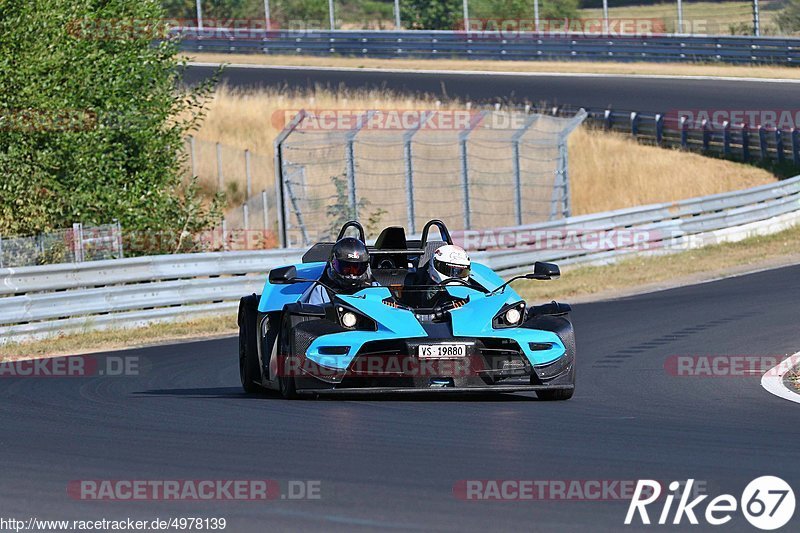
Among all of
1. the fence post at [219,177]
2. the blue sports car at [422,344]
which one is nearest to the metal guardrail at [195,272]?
the blue sports car at [422,344]

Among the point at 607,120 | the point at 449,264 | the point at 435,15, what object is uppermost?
the point at 435,15

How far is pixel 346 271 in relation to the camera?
37.5 ft

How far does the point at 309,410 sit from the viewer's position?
1020cm

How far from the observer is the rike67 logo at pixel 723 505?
239 inches

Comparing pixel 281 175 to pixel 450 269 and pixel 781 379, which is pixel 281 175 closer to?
pixel 450 269

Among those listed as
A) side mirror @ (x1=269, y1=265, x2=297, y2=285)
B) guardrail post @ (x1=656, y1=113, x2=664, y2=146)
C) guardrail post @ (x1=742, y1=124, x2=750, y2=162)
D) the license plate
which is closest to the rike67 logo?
the license plate

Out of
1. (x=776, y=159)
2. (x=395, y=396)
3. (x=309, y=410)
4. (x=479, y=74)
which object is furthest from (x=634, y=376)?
(x=479, y=74)

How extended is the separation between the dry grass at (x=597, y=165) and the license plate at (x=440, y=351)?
22647mm

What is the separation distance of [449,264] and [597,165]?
23861 mm

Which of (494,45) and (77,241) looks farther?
(494,45)

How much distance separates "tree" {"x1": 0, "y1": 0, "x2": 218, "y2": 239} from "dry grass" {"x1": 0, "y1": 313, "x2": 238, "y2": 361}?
3320mm

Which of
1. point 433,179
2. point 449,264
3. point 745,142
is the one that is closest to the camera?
point 449,264

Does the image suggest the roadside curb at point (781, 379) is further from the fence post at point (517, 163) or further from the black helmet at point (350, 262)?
the fence post at point (517, 163)

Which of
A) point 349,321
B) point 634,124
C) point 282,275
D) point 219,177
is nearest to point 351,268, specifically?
point 282,275
